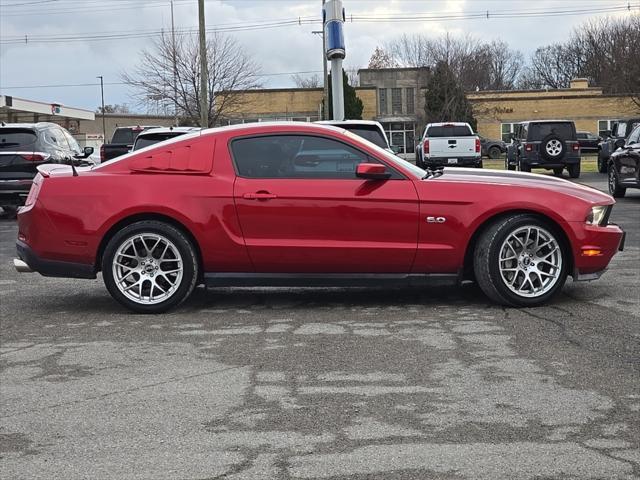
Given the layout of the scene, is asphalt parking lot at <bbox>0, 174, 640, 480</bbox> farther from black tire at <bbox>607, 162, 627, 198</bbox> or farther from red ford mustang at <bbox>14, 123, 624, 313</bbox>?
black tire at <bbox>607, 162, 627, 198</bbox>

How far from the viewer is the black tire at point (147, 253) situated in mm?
6715

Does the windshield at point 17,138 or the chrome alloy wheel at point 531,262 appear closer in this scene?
the chrome alloy wheel at point 531,262

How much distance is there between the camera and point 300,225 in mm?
6707

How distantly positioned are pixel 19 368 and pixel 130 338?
2.98 feet

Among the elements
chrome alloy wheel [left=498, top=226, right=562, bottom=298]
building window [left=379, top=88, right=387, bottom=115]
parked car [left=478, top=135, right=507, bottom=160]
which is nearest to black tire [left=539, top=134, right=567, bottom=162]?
chrome alloy wheel [left=498, top=226, right=562, bottom=298]

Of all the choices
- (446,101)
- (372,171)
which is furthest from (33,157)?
(446,101)

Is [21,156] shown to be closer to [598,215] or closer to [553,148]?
[598,215]

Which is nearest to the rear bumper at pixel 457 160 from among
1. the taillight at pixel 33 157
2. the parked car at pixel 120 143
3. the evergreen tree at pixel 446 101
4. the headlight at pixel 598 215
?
the parked car at pixel 120 143

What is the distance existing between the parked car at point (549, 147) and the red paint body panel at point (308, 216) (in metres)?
19.2

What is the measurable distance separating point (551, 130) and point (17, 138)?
16.6m

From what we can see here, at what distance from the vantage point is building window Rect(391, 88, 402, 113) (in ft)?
208

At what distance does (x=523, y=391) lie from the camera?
4609mm

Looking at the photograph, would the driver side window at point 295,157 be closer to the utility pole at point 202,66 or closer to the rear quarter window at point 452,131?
the rear quarter window at point 452,131

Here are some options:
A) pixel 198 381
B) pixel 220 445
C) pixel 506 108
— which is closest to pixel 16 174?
pixel 198 381
